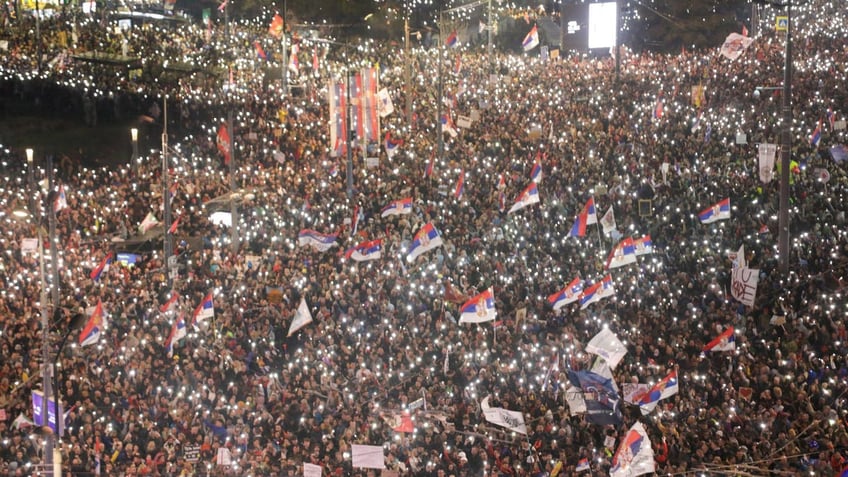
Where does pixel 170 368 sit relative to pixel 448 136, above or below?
below

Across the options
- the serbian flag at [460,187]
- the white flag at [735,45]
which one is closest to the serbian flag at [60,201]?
the serbian flag at [460,187]

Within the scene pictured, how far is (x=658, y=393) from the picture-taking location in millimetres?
16219

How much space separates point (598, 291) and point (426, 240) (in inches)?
173

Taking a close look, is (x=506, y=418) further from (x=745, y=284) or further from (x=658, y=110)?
(x=658, y=110)

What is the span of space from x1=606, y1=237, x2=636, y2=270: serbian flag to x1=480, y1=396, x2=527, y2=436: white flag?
20.7ft

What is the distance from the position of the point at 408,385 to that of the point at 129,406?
17.5 feet

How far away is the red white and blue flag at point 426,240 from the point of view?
22516 millimetres

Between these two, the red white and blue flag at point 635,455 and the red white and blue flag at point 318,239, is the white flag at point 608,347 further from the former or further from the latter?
the red white and blue flag at point 318,239

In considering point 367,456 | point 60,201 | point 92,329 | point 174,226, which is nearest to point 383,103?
point 174,226

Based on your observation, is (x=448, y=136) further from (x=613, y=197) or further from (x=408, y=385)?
(x=408, y=385)

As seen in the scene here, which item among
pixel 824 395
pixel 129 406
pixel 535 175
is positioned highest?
pixel 535 175

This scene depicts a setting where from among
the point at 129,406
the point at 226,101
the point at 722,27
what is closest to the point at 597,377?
the point at 129,406

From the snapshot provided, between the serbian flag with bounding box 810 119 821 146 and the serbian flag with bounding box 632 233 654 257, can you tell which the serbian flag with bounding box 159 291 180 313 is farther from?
the serbian flag with bounding box 810 119 821 146

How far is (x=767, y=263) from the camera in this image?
71.7ft
